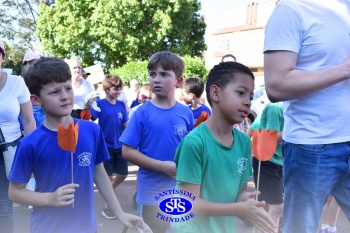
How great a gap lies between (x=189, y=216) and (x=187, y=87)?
10.6 feet

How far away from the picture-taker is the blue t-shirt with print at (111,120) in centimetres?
520

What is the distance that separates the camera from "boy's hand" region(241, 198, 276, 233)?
1.51 metres

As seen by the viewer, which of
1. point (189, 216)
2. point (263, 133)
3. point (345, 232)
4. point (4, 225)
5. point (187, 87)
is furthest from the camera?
point (187, 87)

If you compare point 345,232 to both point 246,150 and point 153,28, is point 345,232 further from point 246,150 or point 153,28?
point 153,28

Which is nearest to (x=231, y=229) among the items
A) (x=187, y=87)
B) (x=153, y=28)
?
(x=187, y=87)

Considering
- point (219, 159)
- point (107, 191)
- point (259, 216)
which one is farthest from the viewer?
point (107, 191)

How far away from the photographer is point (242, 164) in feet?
6.17

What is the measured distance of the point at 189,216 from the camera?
5.91 feet

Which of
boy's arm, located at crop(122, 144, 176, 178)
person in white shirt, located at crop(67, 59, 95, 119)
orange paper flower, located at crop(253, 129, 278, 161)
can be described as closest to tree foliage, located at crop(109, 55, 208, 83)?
person in white shirt, located at crop(67, 59, 95, 119)

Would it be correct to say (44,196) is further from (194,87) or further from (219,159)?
(194,87)

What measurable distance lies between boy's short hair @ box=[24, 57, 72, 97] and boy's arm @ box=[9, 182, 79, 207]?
0.52m

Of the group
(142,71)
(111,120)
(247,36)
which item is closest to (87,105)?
(111,120)

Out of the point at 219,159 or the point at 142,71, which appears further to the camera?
the point at 142,71

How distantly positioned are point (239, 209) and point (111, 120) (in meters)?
3.89
